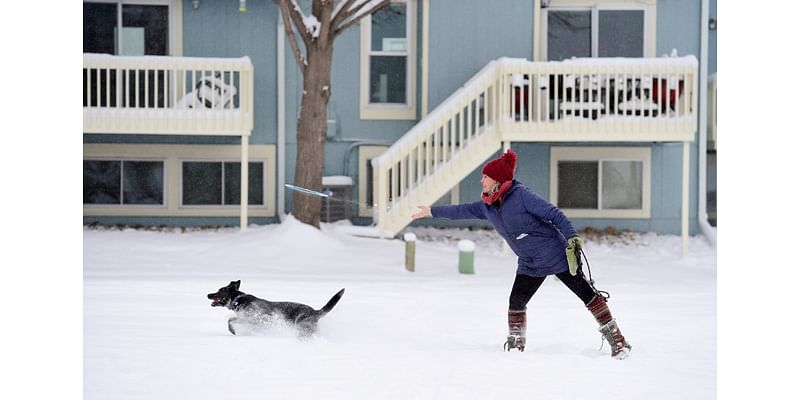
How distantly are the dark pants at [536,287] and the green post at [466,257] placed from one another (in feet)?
11.7

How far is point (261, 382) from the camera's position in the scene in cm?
372

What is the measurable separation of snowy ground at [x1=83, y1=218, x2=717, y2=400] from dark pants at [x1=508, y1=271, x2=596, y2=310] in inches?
10.9

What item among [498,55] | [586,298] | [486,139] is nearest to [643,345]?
[586,298]

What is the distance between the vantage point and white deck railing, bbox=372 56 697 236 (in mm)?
9523

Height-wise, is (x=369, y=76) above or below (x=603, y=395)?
above

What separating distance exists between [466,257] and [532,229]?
12.4 feet

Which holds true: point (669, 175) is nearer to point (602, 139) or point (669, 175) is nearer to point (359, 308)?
point (602, 139)

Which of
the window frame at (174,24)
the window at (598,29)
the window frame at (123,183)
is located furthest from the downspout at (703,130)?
the window frame at (123,183)

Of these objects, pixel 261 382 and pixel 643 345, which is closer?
pixel 261 382

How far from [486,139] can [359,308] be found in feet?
14.0

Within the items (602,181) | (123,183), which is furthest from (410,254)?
(123,183)

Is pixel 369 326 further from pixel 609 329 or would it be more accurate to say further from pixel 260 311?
pixel 609 329

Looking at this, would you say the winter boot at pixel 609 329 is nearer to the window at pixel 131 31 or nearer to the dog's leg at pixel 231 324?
the dog's leg at pixel 231 324
